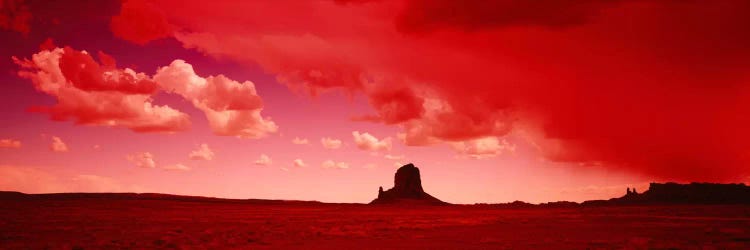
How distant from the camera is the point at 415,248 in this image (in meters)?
25.9

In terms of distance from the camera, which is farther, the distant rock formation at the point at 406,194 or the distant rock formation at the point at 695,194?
the distant rock formation at the point at 406,194

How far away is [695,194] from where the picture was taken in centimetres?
18838

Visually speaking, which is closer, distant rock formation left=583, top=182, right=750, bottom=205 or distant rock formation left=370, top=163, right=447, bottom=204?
distant rock formation left=583, top=182, right=750, bottom=205

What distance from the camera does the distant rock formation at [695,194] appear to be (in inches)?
7057

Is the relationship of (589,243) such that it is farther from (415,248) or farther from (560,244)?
(415,248)

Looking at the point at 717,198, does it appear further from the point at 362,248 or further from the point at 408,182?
the point at 362,248

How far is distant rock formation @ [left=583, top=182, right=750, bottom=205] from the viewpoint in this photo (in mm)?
179250

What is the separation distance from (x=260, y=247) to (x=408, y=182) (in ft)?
573

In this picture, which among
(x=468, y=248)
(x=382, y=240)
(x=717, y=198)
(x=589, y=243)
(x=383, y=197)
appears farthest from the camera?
(x=383, y=197)

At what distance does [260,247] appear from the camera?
85.4ft

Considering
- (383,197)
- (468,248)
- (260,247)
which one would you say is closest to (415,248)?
(468,248)

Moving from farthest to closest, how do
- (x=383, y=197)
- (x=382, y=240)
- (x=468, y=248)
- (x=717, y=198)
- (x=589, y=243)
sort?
(x=383, y=197)
(x=717, y=198)
(x=382, y=240)
(x=589, y=243)
(x=468, y=248)

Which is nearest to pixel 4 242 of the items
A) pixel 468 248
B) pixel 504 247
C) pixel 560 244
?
pixel 468 248

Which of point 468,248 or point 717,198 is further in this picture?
point 717,198
